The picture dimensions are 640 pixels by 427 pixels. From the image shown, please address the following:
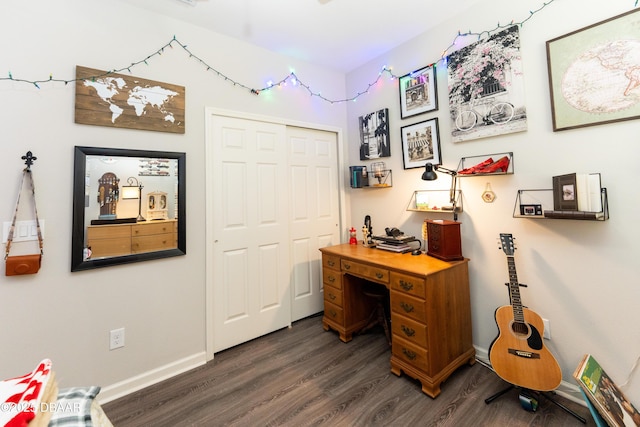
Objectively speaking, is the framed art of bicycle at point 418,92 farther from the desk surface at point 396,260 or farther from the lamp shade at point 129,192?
the lamp shade at point 129,192

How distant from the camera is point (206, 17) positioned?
2123 millimetres

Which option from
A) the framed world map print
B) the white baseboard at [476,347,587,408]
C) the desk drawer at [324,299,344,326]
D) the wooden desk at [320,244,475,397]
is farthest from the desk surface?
the framed world map print

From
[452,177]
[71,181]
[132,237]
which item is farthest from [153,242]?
[452,177]

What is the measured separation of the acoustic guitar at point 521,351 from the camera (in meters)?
1.59

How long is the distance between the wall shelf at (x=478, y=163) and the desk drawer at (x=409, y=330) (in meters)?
1.15

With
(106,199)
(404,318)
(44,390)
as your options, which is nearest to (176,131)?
(106,199)

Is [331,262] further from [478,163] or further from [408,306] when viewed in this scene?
[478,163]

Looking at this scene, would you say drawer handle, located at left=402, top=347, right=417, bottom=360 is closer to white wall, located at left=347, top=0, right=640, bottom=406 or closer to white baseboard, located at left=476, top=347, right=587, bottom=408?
white wall, located at left=347, top=0, right=640, bottom=406

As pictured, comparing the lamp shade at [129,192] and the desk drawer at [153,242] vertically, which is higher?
the lamp shade at [129,192]

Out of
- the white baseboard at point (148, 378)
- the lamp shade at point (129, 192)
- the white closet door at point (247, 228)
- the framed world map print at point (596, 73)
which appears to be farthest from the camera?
the white closet door at point (247, 228)

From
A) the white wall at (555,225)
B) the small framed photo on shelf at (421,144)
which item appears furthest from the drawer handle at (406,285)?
the small framed photo on shelf at (421,144)

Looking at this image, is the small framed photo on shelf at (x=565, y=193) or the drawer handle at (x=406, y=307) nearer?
the small framed photo on shelf at (x=565, y=193)

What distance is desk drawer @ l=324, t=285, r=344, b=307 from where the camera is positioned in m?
2.49

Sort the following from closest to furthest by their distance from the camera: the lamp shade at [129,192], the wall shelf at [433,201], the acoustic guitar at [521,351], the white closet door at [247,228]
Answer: the acoustic guitar at [521,351] < the lamp shade at [129,192] < the wall shelf at [433,201] < the white closet door at [247,228]
